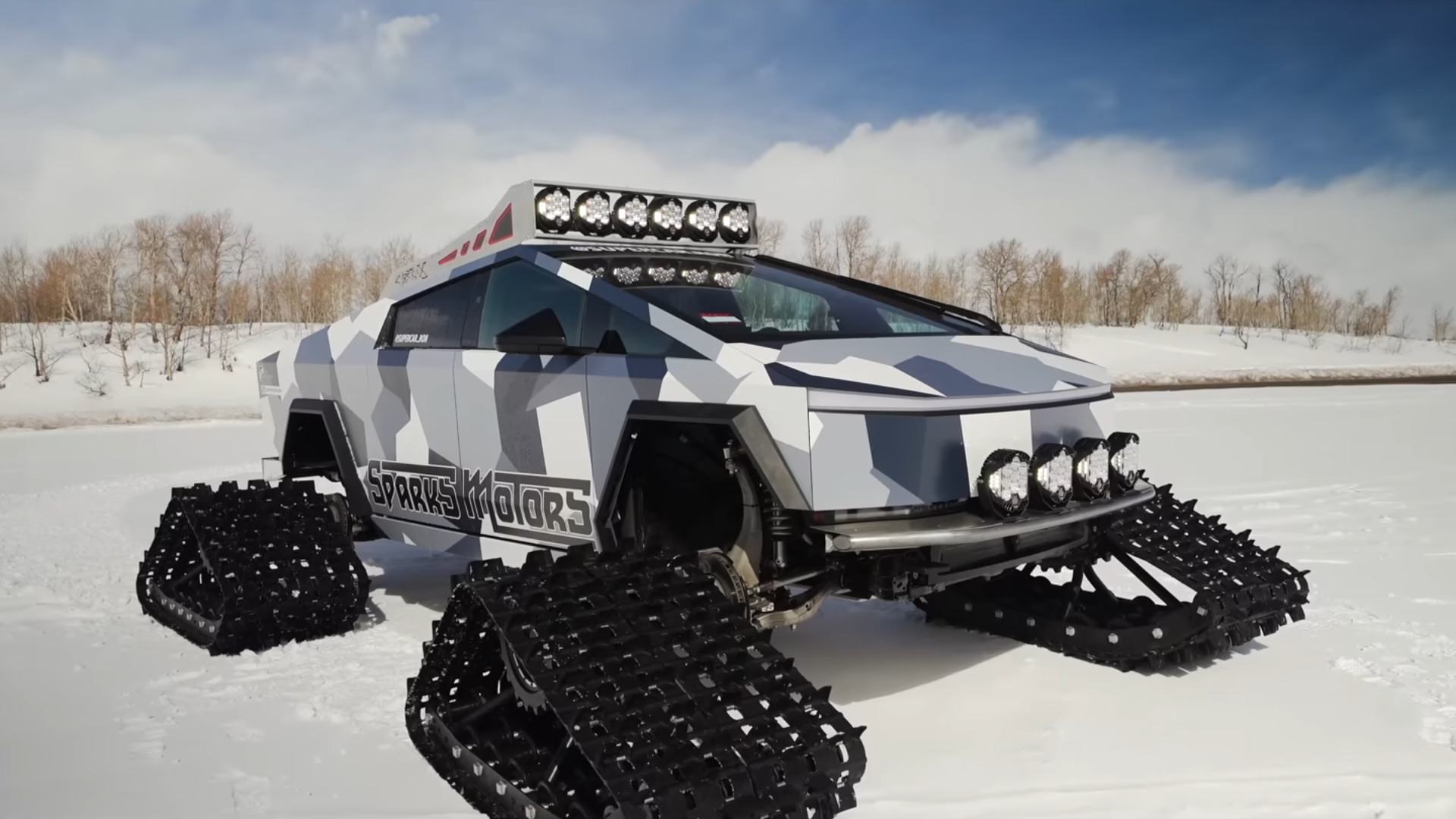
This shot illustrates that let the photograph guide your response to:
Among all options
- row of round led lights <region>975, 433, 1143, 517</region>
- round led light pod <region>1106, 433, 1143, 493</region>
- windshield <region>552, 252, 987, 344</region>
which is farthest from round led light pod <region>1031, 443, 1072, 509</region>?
windshield <region>552, 252, 987, 344</region>

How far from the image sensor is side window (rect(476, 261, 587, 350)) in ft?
14.2

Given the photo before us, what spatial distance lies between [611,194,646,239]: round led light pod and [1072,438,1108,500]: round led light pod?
7.33 feet

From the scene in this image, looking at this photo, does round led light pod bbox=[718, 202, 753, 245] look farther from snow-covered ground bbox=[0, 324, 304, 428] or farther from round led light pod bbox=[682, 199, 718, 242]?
snow-covered ground bbox=[0, 324, 304, 428]

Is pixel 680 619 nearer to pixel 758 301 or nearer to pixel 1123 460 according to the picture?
pixel 758 301

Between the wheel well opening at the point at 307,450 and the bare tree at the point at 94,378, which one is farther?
the bare tree at the point at 94,378

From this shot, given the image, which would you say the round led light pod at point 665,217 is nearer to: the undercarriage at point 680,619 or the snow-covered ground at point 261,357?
the undercarriage at point 680,619

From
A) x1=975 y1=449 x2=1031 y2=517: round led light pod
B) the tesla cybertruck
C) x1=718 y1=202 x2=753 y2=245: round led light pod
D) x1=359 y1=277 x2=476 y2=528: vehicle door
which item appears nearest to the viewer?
the tesla cybertruck

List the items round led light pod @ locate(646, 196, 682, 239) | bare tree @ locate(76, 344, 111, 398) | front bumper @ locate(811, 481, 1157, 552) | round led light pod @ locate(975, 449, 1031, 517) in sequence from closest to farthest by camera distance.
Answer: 1. front bumper @ locate(811, 481, 1157, 552)
2. round led light pod @ locate(975, 449, 1031, 517)
3. round led light pod @ locate(646, 196, 682, 239)
4. bare tree @ locate(76, 344, 111, 398)

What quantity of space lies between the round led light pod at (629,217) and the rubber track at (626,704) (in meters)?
1.94

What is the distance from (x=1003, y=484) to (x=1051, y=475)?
240mm

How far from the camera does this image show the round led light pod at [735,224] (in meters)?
5.40

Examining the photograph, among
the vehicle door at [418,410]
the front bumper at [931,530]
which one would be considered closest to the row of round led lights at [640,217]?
the vehicle door at [418,410]

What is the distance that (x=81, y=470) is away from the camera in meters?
13.4

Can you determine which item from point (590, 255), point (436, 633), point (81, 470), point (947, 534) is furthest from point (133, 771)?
point (81, 470)
